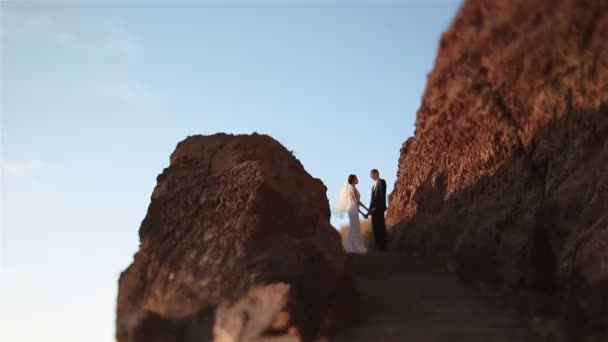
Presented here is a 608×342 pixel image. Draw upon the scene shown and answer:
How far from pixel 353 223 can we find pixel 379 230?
0.77m

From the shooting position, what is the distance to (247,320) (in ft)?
31.8

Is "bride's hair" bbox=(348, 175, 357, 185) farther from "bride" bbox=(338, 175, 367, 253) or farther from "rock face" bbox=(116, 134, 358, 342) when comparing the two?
"rock face" bbox=(116, 134, 358, 342)

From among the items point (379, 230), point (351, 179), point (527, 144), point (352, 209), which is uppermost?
point (351, 179)

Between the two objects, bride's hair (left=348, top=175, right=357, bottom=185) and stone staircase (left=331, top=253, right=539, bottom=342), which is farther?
bride's hair (left=348, top=175, right=357, bottom=185)

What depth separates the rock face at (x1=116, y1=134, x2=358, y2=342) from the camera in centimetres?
979

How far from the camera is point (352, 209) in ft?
53.7

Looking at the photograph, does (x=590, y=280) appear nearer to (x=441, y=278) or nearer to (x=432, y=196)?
(x=441, y=278)

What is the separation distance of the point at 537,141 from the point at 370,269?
3.99 meters

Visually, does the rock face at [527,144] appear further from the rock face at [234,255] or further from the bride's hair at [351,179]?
the rock face at [234,255]

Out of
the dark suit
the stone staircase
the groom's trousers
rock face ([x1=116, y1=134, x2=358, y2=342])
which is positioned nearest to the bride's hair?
the dark suit

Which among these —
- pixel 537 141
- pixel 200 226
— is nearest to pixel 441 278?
pixel 537 141

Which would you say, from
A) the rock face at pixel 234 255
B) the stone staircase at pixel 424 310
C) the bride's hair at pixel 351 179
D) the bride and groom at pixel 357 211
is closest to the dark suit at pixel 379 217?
the bride and groom at pixel 357 211

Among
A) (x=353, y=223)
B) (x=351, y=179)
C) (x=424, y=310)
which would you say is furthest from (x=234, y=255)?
(x=351, y=179)

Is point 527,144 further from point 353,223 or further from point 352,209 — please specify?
point 353,223
